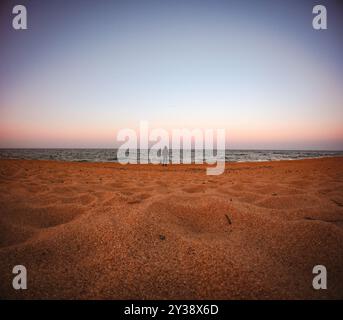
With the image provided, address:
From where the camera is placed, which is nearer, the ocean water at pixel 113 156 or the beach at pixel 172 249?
the beach at pixel 172 249

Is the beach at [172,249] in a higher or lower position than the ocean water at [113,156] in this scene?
higher

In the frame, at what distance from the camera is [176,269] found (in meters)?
1.72

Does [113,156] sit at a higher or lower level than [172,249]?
lower

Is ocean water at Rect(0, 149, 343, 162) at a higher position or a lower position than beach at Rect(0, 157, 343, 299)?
lower

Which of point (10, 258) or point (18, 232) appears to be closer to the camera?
point (10, 258)

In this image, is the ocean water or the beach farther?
the ocean water

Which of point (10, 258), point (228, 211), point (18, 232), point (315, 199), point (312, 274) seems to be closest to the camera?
point (312, 274)

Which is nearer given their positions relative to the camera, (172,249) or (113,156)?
(172,249)

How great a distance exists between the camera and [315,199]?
344 cm
